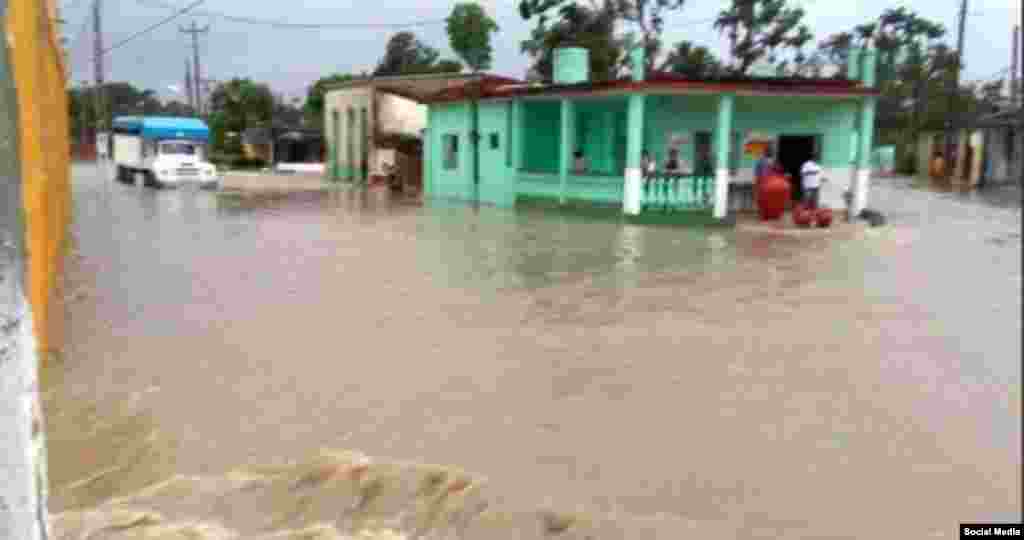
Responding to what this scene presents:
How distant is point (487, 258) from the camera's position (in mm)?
13633

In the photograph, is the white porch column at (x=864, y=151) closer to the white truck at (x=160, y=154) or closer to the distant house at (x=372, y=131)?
the distant house at (x=372, y=131)

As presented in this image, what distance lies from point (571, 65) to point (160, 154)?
1040 centimetres

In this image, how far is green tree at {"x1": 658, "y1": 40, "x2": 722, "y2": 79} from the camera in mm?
26703

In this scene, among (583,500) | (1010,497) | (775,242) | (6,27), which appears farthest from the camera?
(775,242)

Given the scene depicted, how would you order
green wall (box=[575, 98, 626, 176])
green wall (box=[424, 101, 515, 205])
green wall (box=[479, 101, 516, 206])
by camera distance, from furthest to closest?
1. green wall (box=[424, 101, 515, 205])
2. green wall (box=[479, 101, 516, 206])
3. green wall (box=[575, 98, 626, 176])

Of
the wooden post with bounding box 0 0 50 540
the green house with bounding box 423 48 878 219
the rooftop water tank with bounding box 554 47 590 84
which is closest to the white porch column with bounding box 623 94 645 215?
the green house with bounding box 423 48 878 219

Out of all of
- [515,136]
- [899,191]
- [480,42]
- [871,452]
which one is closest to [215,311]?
[480,42]

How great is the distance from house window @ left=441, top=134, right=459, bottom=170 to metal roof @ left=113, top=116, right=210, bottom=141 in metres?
11.9

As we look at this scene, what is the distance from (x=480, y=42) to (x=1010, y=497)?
325 cm

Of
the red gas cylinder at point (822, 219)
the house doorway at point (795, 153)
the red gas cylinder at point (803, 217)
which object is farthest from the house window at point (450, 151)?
the red gas cylinder at point (822, 219)

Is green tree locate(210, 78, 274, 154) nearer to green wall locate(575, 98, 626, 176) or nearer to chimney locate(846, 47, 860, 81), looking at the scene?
green wall locate(575, 98, 626, 176)

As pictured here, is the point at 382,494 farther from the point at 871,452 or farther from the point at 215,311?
the point at 215,311

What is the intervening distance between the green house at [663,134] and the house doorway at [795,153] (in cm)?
2

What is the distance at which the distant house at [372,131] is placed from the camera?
2652cm
